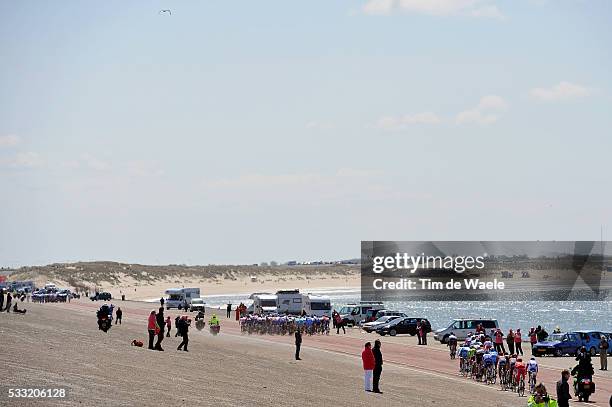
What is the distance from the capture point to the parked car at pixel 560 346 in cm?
4791

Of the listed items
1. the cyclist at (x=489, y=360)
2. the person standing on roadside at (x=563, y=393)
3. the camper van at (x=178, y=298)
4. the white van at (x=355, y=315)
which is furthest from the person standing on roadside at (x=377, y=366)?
the camper van at (x=178, y=298)

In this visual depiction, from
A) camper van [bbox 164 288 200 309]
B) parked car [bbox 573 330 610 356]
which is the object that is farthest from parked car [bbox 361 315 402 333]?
camper van [bbox 164 288 200 309]

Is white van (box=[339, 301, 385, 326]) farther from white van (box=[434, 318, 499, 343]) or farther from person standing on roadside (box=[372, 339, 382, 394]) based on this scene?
person standing on roadside (box=[372, 339, 382, 394])

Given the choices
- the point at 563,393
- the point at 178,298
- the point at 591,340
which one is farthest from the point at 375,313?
the point at 563,393

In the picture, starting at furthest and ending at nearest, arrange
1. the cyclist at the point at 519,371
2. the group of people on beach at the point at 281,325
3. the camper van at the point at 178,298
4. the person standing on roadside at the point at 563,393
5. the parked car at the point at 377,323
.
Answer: the camper van at the point at 178,298
the parked car at the point at 377,323
the group of people on beach at the point at 281,325
the cyclist at the point at 519,371
the person standing on roadside at the point at 563,393

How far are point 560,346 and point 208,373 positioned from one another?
23.2 m

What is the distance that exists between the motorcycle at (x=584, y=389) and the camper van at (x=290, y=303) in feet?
124

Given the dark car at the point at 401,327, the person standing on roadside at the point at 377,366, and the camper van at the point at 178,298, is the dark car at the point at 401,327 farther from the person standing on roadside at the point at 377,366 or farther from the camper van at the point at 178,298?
the person standing on roadside at the point at 377,366

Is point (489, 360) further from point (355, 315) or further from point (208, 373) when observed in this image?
point (355, 315)

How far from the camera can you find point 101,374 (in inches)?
1046

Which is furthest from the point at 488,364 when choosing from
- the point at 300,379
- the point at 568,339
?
the point at 568,339

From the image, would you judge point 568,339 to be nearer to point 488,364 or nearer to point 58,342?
point 488,364

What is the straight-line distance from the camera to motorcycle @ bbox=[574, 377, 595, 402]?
32281 mm

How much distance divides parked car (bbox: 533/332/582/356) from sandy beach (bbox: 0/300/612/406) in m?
1.00
